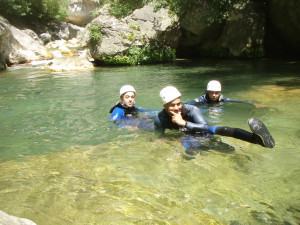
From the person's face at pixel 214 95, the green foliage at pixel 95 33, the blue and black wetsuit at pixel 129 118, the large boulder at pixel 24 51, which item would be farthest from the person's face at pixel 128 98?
the large boulder at pixel 24 51

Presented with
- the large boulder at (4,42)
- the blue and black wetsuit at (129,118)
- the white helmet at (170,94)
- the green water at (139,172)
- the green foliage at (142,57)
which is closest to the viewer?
the green water at (139,172)

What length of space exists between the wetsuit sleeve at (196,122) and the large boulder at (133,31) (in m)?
15.1

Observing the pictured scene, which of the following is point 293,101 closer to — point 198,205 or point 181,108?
point 181,108

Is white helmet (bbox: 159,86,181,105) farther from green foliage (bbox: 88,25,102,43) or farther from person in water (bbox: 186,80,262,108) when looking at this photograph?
green foliage (bbox: 88,25,102,43)

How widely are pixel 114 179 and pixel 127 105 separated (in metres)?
3.37

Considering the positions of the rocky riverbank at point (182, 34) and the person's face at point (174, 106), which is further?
the rocky riverbank at point (182, 34)

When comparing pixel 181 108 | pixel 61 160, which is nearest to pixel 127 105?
pixel 181 108

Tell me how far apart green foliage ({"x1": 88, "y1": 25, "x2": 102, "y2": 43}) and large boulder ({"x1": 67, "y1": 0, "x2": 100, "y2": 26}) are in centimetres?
2778

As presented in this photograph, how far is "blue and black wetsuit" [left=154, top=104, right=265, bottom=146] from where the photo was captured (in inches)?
183

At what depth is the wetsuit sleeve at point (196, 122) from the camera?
5.14m

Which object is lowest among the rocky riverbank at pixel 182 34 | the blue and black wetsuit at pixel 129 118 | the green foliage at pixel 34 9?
the blue and black wetsuit at pixel 129 118

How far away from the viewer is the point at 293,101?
320 inches

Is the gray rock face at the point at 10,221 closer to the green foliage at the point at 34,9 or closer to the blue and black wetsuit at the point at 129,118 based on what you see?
the blue and black wetsuit at the point at 129,118

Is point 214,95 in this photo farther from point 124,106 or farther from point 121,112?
point 121,112
